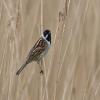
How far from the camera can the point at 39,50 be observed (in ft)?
7.39

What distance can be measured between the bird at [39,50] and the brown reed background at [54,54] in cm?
5

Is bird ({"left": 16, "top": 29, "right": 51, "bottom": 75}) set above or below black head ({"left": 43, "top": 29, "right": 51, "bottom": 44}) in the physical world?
below

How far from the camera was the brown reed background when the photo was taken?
209 centimetres

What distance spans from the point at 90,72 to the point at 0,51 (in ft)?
1.98

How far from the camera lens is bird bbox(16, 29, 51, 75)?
216 centimetres

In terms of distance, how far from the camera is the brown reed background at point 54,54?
6.87 feet

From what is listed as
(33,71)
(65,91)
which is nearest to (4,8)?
(33,71)

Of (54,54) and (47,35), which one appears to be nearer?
(54,54)

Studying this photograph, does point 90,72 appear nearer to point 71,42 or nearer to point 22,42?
point 71,42

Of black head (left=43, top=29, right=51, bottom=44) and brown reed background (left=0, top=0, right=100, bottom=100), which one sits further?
black head (left=43, top=29, right=51, bottom=44)

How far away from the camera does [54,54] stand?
7.13 ft

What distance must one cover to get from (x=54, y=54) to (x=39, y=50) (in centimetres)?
12

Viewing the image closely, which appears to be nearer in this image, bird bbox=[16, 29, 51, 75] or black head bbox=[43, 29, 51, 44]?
bird bbox=[16, 29, 51, 75]

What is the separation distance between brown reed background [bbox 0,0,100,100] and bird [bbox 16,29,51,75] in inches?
1.8
